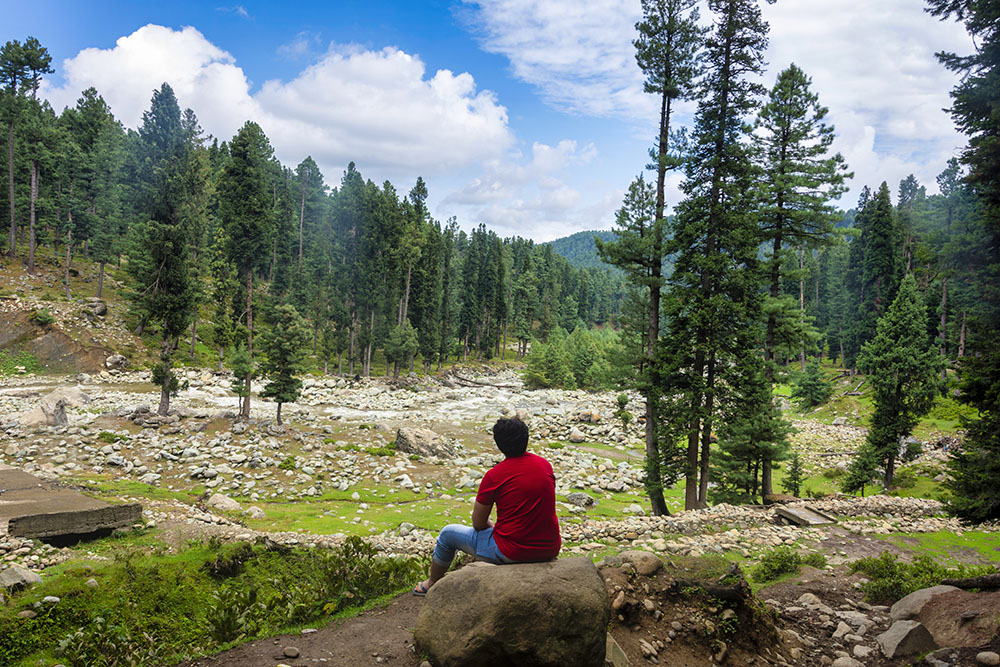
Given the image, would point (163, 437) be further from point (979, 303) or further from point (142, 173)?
point (979, 303)

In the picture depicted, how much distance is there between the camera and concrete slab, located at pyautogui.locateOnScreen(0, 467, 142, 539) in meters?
9.15

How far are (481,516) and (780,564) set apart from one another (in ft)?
26.6

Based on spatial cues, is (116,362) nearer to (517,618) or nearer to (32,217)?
(32,217)

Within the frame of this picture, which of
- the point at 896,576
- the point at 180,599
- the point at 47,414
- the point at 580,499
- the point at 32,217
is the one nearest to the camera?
the point at 180,599

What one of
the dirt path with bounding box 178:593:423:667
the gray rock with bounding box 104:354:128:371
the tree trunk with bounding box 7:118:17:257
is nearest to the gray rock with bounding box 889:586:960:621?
the dirt path with bounding box 178:593:423:667

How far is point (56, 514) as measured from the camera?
944cm

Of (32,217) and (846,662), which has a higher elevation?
(32,217)

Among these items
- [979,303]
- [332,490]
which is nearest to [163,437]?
[332,490]

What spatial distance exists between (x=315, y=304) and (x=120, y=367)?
2158 centimetres

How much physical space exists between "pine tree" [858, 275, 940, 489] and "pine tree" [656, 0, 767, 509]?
11320 mm

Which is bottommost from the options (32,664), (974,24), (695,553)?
(695,553)

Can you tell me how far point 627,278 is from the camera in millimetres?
15578

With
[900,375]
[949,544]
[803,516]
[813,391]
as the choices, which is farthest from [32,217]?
[813,391]

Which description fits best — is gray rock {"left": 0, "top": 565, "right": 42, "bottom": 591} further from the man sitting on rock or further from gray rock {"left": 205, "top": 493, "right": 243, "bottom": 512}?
gray rock {"left": 205, "top": 493, "right": 243, "bottom": 512}
